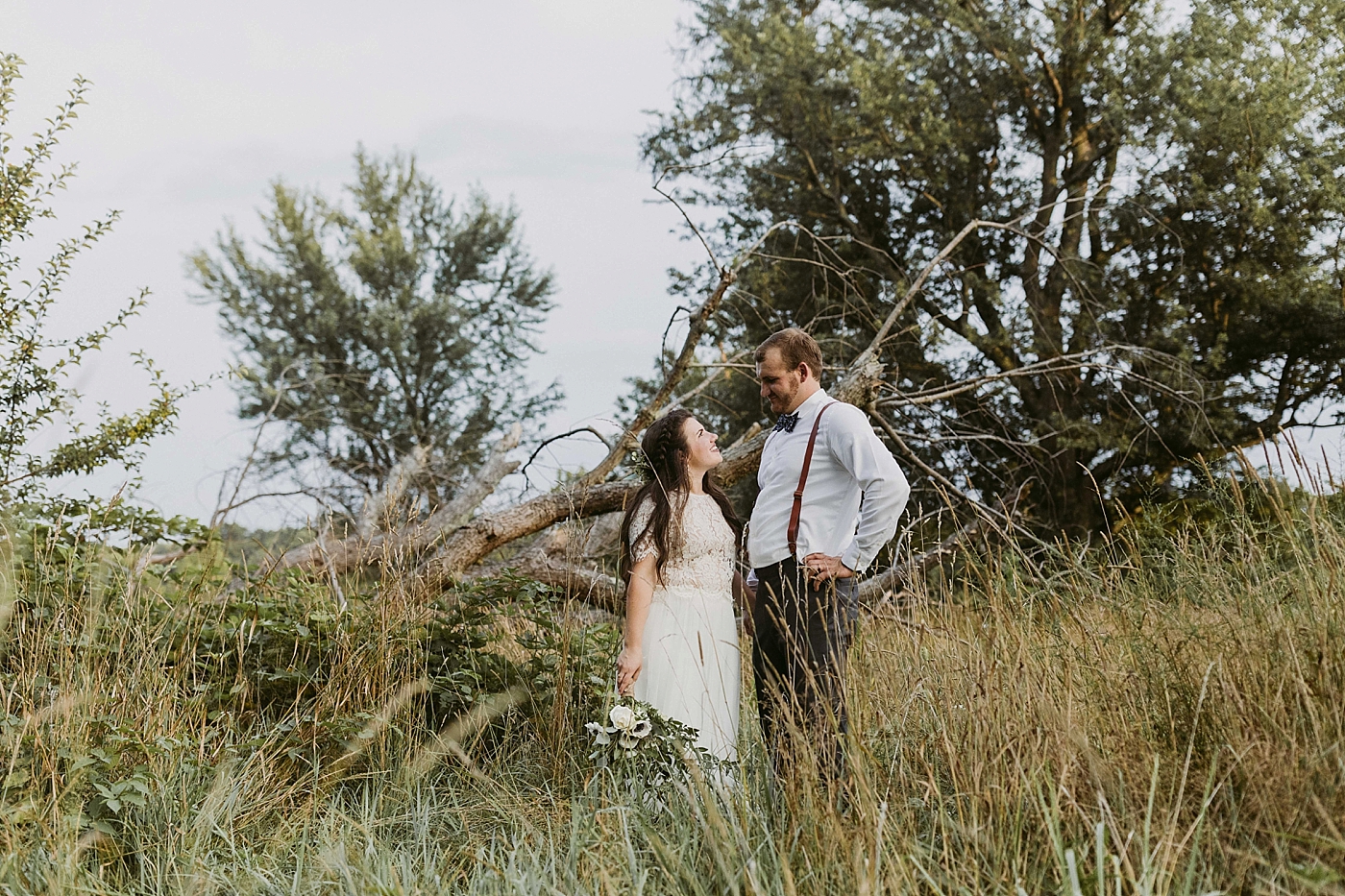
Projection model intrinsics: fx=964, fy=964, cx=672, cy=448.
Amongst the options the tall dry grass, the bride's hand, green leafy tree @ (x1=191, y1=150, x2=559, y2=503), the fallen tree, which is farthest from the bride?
green leafy tree @ (x1=191, y1=150, x2=559, y2=503)

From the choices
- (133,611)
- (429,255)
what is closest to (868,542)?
(133,611)

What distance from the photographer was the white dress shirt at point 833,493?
134 inches

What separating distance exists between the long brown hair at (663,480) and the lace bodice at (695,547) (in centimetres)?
2

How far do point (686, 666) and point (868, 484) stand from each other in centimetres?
107

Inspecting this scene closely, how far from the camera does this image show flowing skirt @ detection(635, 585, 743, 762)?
382cm

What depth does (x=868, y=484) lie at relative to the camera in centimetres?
345

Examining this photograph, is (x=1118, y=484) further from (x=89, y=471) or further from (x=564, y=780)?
(x=89, y=471)

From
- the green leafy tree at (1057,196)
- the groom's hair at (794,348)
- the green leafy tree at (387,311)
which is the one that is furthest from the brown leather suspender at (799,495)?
the green leafy tree at (387,311)

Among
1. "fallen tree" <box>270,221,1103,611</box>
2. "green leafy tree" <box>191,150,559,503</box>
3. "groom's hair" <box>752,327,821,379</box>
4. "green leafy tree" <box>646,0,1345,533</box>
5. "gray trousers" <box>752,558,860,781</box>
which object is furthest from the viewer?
"green leafy tree" <box>191,150,559,503</box>

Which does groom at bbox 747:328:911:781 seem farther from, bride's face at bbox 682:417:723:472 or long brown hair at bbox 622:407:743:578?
long brown hair at bbox 622:407:743:578

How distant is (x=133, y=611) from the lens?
4414mm

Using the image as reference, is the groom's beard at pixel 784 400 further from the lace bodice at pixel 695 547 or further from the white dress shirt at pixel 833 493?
the lace bodice at pixel 695 547

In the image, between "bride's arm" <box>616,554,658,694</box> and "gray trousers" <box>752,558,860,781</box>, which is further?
"bride's arm" <box>616,554,658,694</box>

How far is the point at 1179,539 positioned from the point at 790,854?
2187mm
